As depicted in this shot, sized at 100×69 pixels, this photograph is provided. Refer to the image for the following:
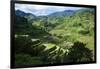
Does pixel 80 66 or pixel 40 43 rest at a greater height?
pixel 40 43

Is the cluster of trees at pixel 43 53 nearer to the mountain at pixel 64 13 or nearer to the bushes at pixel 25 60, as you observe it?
the bushes at pixel 25 60

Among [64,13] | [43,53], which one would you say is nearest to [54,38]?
[43,53]

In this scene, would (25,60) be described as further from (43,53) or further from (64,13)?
(64,13)

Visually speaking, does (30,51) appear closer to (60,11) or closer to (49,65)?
(49,65)

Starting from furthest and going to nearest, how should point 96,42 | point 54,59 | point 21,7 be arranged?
Answer: point 96,42, point 54,59, point 21,7

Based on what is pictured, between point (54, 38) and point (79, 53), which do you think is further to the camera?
point (79, 53)

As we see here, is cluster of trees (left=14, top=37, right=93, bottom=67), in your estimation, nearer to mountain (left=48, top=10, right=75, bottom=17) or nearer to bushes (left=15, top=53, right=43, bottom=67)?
bushes (left=15, top=53, right=43, bottom=67)

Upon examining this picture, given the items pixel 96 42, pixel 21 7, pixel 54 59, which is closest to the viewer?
pixel 21 7

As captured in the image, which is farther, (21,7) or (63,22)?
(63,22)

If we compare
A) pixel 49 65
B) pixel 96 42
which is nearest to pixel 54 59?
pixel 49 65
